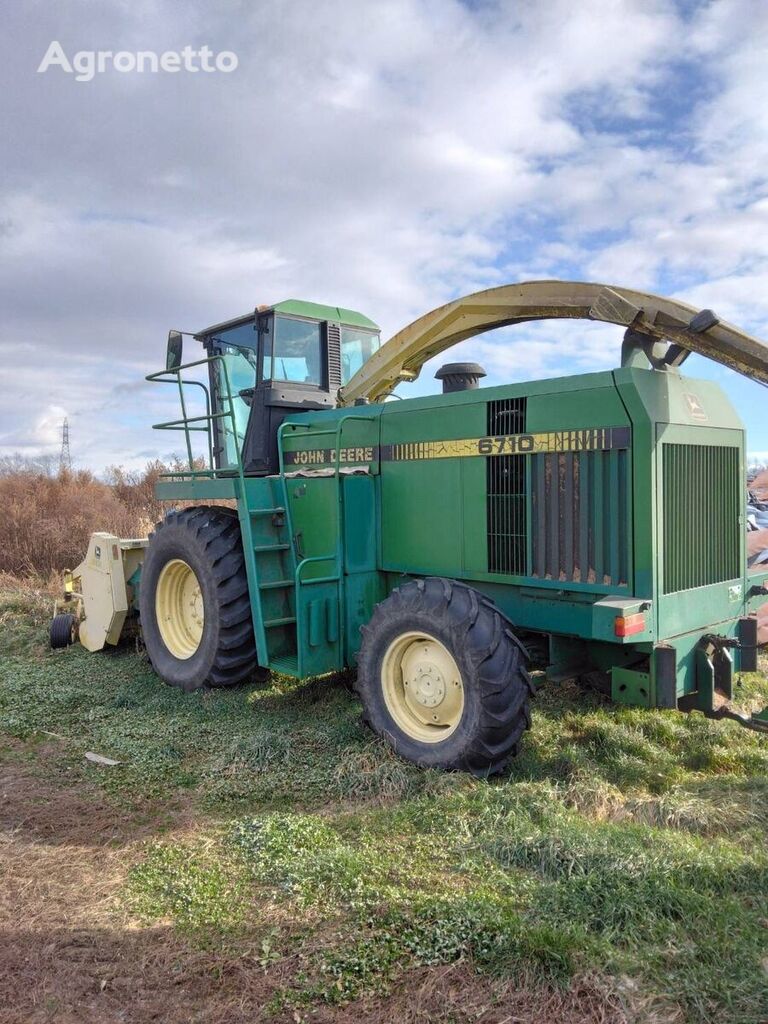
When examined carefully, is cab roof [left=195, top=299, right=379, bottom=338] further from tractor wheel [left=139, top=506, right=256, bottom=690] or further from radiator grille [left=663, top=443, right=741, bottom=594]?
radiator grille [left=663, top=443, right=741, bottom=594]

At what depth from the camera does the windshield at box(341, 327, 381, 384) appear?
6836 mm

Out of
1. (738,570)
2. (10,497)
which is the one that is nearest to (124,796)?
(738,570)

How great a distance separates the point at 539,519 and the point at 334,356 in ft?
9.40

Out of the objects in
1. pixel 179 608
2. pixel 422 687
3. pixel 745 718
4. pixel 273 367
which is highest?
pixel 273 367

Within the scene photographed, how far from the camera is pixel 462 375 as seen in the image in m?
5.21

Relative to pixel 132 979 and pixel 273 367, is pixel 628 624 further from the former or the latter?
pixel 273 367

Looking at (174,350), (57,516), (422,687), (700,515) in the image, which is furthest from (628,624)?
(57,516)

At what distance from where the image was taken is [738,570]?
498cm

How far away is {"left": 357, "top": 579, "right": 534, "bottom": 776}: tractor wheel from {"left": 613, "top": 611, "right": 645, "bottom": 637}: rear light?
56 cm

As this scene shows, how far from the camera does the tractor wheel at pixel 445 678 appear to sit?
4.10 m

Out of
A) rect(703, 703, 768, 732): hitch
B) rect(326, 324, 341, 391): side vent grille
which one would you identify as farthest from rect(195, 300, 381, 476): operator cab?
rect(703, 703, 768, 732): hitch

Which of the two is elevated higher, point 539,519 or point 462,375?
point 462,375

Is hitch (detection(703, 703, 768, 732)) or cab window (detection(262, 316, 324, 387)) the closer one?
hitch (detection(703, 703, 768, 732))

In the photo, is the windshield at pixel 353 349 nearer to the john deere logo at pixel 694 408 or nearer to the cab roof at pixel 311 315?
the cab roof at pixel 311 315
